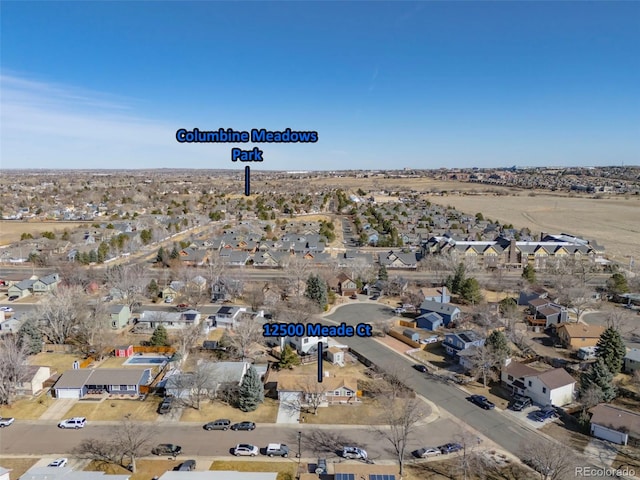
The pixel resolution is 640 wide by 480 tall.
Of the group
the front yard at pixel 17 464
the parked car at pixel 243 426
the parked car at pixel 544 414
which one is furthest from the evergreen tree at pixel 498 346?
the front yard at pixel 17 464

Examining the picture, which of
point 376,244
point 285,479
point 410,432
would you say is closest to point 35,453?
point 285,479

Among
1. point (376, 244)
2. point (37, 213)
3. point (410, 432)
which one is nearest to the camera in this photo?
point (410, 432)

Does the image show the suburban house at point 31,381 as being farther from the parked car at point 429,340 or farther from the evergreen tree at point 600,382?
the evergreen tree at point 600,382

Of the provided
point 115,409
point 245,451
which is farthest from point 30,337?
point 245,451

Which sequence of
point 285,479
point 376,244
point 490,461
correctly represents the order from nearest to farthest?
point 285,479
point 490,461
point 376,244

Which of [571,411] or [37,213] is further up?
[37,213]

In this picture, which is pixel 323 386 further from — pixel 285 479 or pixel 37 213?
pixel 37 213

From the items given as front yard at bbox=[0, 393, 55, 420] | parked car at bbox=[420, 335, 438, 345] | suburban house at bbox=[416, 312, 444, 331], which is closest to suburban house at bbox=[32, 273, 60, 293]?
front yard at bbox=[0, 393, 55, 420]
